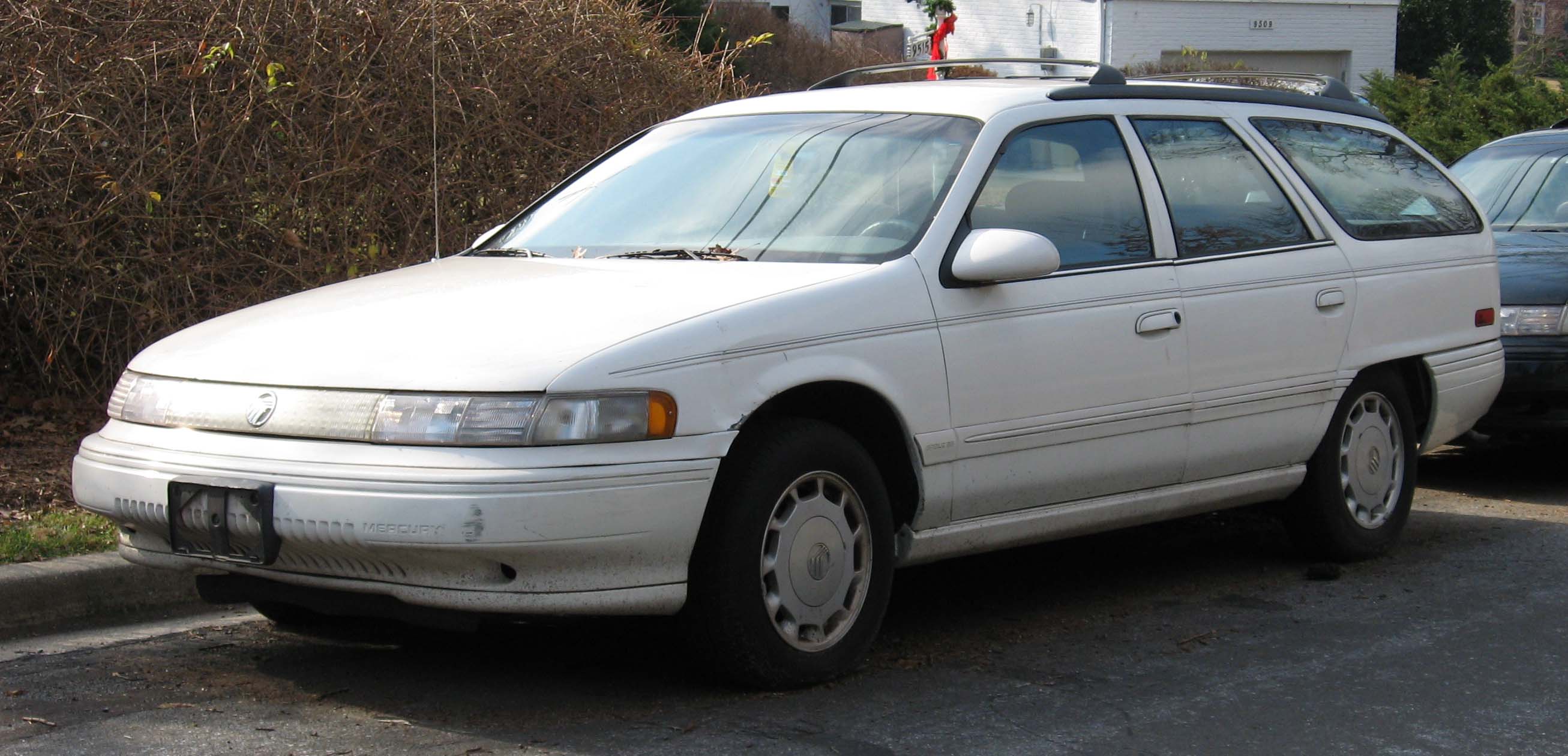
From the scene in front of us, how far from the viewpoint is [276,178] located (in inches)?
305

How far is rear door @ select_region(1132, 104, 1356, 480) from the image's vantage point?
5.43 m

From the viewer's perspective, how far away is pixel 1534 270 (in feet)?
25.5

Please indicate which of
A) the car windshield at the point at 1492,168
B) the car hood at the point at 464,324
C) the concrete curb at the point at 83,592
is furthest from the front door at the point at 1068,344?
the car windshield at the point at 1492,168

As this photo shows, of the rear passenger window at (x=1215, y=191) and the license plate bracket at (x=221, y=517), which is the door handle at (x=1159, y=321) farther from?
the license plate bracket at (x=221, y=517)

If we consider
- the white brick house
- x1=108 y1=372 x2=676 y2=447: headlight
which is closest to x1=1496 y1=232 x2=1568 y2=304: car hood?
x1=108 y1=372 x2=676 y2=447: headlight

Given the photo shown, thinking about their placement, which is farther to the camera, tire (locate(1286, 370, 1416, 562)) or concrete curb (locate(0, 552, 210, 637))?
tire (locate(1286, 370, 1416, 562))

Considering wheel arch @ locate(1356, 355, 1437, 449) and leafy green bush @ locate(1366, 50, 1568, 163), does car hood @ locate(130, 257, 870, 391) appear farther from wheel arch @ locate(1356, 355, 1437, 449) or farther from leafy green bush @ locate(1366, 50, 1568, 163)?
leafy green bush @ locate(1366, 50, 1568, 163)

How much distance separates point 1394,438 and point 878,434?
2.52m

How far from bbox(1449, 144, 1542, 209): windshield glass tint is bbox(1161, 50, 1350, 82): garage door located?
29.8 meters

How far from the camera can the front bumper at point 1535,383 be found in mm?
7391

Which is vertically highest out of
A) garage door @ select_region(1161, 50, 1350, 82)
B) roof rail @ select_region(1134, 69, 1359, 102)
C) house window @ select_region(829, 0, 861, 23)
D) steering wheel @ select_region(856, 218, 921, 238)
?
house window @ select_region(829, 0, 861, 23)

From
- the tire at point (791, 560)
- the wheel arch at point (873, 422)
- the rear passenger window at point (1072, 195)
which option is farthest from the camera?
the rear passenger window at point (1072, 195)

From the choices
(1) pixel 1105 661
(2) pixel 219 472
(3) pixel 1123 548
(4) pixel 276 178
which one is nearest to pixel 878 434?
(1) pixel 1105 661

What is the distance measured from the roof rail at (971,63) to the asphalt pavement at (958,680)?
170 centimetres
